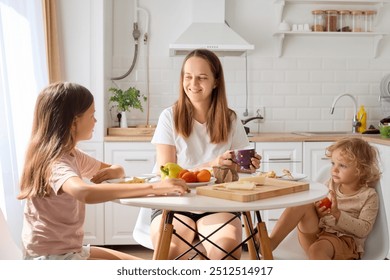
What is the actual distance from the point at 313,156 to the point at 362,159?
5.06 feet

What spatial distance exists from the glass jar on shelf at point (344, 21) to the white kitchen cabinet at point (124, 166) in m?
1.76

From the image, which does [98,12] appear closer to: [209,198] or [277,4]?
[277,4]

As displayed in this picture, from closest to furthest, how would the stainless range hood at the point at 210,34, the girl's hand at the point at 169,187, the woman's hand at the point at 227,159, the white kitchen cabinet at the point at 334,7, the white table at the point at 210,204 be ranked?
the white table at the point at 210,204, the girl's hand at the point at 169,187, the woman's hand at the point at 227,159, the stainless range hood at the point at 210,34, the white kitchen cabinet at the point at 334,7

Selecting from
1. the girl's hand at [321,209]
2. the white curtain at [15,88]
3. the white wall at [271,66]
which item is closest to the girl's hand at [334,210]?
the girl's hand at [321,209]

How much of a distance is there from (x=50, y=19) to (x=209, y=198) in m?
2.23

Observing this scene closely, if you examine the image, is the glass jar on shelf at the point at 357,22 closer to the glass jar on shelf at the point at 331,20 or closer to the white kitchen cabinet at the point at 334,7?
the white kitchen cabinet at the point at 334,7

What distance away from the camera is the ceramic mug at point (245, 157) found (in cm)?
195

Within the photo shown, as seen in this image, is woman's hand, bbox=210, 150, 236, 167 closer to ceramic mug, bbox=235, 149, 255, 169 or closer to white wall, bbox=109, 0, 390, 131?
ceramic mug, bbox=235, 149, 255, 169

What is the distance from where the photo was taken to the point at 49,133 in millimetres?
1778

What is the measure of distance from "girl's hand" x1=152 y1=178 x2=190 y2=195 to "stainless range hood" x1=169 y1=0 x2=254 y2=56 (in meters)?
2.17

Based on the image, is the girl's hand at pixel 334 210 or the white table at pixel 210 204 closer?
the white table at pixel 210 204

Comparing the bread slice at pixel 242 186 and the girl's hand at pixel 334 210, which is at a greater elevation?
the bread slice at pixel 242 186

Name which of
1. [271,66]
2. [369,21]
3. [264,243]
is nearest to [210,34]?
[271,66]

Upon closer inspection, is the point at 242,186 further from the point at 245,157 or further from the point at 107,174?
the point at 107,174
